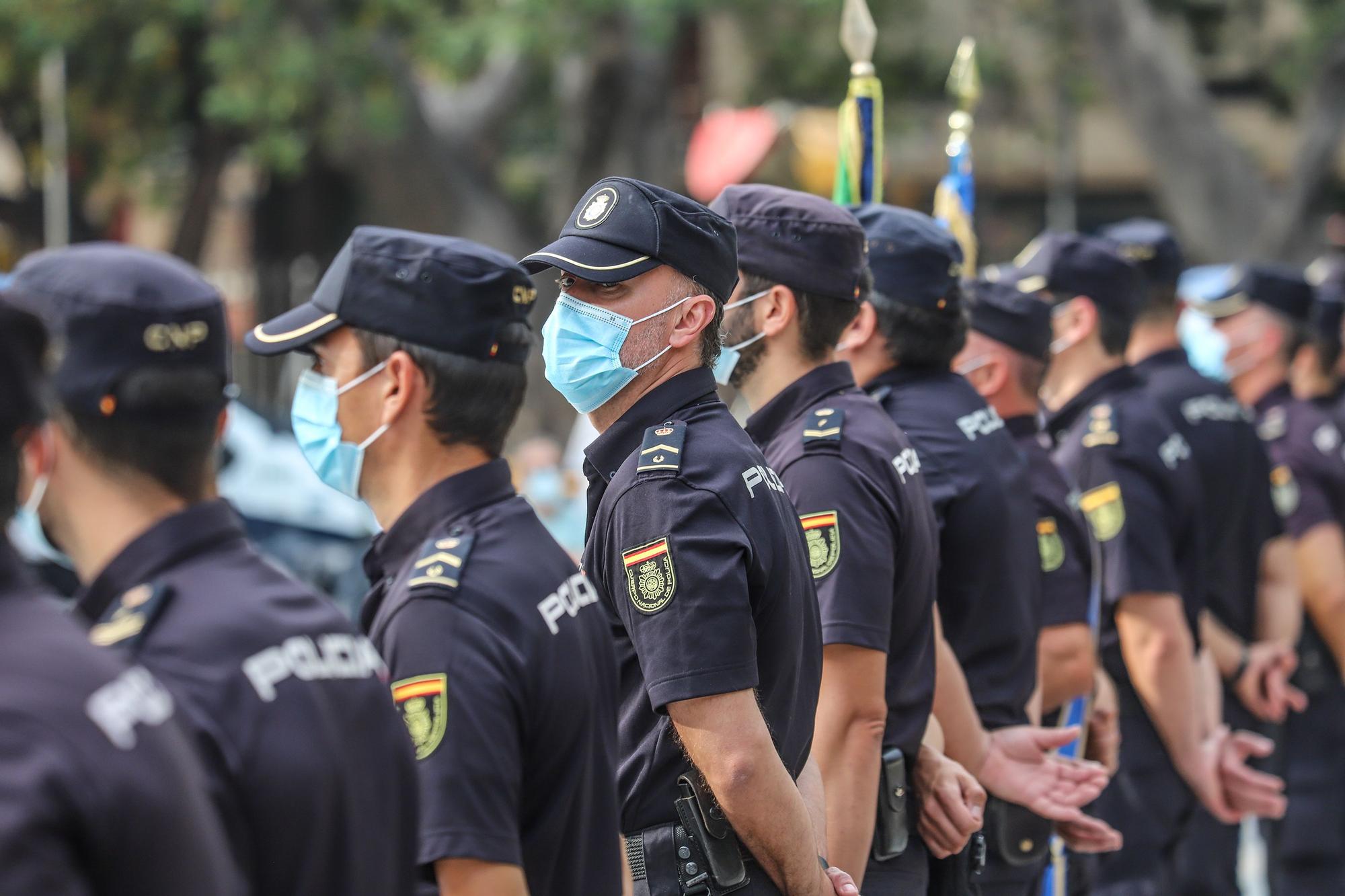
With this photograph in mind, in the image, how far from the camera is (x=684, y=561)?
2.78m

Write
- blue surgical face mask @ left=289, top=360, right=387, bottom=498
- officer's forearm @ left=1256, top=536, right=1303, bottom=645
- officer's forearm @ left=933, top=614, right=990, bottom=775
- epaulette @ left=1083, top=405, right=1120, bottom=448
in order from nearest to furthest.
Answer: blue surgical face mask @ left=289, top=360, right=387, bottom=498, officer's forearm @ left=933, top=614, right=990, bottom=775, epaulette @ left=1083, top=405, right=1120, bottom=448, officer's forearm @ left=1256, top=536, right=1303, bottom=645

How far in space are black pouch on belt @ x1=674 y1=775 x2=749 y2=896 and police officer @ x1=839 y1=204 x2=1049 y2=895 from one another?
4.33 ft

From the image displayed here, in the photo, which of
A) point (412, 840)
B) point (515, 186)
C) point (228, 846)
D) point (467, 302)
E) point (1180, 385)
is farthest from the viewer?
point (515, 186)

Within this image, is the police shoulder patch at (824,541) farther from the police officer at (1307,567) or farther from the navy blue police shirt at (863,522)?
the police officer at (1307,567)

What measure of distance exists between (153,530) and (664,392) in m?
1.25

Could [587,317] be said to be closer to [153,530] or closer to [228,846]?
[153,530]

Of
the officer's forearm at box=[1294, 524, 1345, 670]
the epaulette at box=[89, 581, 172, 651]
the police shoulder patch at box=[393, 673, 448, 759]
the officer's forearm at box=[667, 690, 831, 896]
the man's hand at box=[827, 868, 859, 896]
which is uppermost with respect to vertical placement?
the epaulette at box=[89, 581, 172, 651]

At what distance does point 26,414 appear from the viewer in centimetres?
172

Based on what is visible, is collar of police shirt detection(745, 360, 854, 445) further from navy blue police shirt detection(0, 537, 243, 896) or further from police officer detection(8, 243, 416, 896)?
navy blue police shirt detection(0, 537, 243, 896)

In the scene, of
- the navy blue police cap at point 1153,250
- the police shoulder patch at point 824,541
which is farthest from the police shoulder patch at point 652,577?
the navy blue police cap at point 1153,250

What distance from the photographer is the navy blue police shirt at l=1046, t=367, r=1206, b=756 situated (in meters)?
5.23

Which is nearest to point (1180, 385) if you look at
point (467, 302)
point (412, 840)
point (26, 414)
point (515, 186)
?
point (467, 302)

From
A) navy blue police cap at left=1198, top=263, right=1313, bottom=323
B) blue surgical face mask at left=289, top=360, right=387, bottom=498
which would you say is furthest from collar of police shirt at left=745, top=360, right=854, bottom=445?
navy blue police cap at left=1198, top=263, right=1313, bottom=323

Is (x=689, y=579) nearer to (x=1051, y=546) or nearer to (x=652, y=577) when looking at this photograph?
(x=652, y=577)
